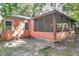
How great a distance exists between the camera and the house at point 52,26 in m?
2.75

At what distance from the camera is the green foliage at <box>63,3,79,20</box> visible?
275 cm

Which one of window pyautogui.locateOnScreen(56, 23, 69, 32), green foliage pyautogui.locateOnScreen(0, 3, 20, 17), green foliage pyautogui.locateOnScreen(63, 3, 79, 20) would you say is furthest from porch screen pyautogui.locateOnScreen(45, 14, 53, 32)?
green foliage pyautogui.locateOnScreen(0, 3, 20, 17)

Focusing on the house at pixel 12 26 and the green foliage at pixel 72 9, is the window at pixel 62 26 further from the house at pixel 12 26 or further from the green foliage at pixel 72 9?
the house at pixel 12 26

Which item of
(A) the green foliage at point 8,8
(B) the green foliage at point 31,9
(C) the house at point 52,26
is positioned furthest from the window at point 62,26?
(A) the green foliage at point 8,8

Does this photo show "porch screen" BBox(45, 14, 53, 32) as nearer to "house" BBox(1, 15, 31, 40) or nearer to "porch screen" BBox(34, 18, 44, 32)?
"porch screen" BBox(34, 18, 44, 32)

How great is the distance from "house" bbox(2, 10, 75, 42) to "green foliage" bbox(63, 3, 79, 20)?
0.28ft

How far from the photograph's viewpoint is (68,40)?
2766 millimetres

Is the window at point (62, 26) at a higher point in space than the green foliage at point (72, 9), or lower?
lower

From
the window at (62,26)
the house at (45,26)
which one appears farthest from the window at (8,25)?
the window at (62,26)

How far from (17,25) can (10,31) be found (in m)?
0.14

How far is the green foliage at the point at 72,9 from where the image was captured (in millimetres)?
2748

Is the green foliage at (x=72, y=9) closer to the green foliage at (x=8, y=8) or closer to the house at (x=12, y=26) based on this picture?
the house at (x=12, y=26)

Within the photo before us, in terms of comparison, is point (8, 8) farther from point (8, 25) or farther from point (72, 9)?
point (72, 9)

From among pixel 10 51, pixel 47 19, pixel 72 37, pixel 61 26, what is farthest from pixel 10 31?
pixel 72 37
